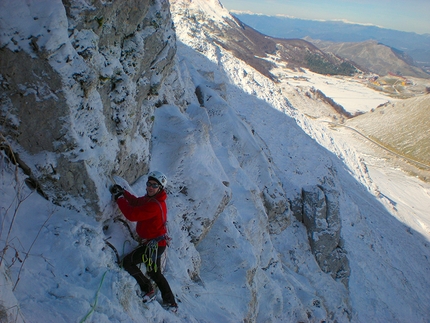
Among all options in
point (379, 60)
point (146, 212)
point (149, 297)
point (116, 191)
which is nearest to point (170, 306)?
point (149, 297)

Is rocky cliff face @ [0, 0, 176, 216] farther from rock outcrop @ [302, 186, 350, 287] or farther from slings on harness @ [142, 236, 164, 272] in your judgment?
rock outcrop @ [302, 186, 350, 287]

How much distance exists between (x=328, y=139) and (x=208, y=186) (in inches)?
933

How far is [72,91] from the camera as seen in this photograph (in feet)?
13.4

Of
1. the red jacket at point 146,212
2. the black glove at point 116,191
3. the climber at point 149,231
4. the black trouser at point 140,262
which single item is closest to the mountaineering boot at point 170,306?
the climber at point 149,231

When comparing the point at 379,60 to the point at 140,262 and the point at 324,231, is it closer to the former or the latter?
the point at 324,231

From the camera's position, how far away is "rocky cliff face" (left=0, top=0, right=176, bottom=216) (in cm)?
365

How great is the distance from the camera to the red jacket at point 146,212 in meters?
4.38

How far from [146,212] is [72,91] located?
2.03 metres

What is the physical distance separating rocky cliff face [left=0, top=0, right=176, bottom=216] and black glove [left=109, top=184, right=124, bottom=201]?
0.28 m

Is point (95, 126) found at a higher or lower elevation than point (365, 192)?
higher

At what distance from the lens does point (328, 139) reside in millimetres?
28000

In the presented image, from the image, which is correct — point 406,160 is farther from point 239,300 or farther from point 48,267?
point 48,267

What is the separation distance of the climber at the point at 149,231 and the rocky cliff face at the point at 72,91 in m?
0.53

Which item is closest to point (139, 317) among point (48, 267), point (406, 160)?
point (48, 267)
